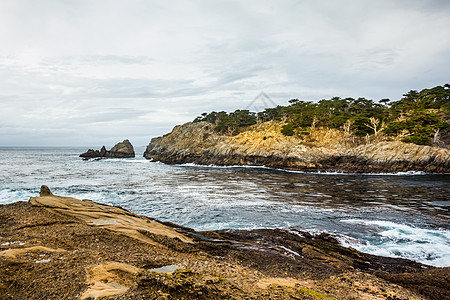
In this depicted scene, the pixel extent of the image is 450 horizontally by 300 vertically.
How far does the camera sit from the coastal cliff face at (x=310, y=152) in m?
41.7

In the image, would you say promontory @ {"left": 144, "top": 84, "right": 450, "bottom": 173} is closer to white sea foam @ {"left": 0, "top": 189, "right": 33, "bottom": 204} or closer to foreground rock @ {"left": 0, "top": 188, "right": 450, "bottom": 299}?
foreground rock @ {"left": 0, "top": 188, "right": 450, "bottom": 299}

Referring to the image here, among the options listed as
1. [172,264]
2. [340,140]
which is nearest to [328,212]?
[172,264]

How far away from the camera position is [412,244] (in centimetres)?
1014

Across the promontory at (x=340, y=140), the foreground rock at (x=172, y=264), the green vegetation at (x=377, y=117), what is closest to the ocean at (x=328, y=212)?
the foreground rock at (x=172, y=264)

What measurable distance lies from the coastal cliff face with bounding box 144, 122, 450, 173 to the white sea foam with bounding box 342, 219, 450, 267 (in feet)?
113

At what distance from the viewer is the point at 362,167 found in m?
43.5

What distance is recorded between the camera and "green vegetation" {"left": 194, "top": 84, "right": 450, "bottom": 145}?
162ft

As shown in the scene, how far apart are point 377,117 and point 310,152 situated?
27131 mm

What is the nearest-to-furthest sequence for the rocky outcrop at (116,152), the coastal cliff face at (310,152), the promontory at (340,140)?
the coastal cliff face at (310,152) → the promontory at (340,140) → the rocky outcrop at (116,152)

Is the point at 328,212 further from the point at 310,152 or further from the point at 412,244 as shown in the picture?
the point at 310,152

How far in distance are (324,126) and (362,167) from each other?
2481cm

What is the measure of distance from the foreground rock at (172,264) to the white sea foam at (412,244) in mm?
1105

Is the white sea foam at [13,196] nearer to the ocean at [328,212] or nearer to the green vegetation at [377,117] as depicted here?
the ocean at [328,212]

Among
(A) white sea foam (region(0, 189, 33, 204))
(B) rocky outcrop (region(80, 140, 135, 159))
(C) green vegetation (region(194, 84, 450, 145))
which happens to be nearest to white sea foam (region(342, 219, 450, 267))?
(A) white sea foam (region(0, 189, 33, 204))
